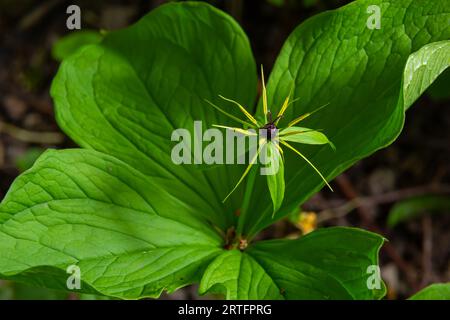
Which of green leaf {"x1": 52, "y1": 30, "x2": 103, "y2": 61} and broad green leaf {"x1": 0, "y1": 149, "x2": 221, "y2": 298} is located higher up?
green leaf {"x1": 52, "y1": 30, "x2": 103, "y2": 61}

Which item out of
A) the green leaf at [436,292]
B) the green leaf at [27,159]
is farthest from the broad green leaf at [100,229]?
the green leaf at [27,159]

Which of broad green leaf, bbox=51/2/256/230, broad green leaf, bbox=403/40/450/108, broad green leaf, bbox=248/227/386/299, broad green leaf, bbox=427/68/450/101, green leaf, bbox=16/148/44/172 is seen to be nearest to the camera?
broad green leaf, bbox=403/40/450/108

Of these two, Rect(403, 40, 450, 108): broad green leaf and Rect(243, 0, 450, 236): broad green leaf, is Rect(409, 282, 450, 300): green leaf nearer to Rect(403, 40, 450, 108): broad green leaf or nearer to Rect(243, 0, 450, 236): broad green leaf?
Rect(243, 0, 450, 236): broad green leaf

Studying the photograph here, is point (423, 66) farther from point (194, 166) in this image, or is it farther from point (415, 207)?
point (415, 207)

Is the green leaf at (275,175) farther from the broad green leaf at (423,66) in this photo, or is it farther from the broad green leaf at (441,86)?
the broad green leaf at (441,86)

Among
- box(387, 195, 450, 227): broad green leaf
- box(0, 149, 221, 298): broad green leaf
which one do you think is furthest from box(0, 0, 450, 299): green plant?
box(387, 195, 450, 227): broad green leaf
